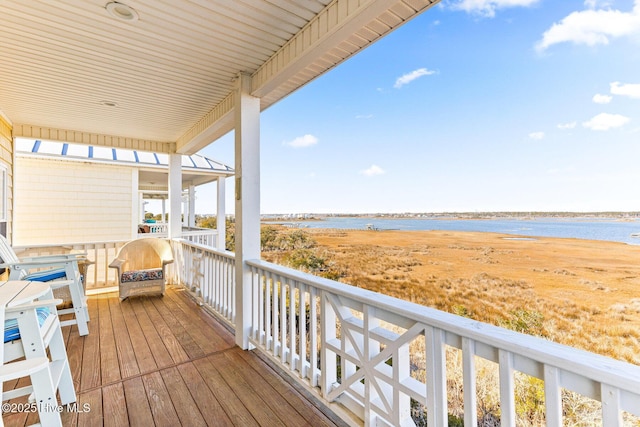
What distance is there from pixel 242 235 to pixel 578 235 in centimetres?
403

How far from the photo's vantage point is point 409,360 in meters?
1.58

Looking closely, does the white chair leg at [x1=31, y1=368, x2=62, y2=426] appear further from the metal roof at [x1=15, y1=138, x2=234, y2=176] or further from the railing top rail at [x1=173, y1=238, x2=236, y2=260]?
the metal roof at [x1=15, y1=138, x2=234, y2=176]

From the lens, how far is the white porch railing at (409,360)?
91 centimetres

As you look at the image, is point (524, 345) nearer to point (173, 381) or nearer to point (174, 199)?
point (173, 381)

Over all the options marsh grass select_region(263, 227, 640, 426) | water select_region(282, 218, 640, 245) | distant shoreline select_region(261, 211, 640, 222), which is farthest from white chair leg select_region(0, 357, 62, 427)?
water select_region(282, 218, 640, 245)

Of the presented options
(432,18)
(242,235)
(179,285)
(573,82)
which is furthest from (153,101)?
(432,18)

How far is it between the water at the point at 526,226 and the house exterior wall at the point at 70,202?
4.52 metres

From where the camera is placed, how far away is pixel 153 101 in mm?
3721

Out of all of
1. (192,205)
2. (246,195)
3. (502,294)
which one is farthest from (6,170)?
(502,294)

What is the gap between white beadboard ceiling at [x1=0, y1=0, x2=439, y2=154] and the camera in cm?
202

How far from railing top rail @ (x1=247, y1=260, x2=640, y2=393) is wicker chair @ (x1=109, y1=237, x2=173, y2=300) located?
12.9 ft

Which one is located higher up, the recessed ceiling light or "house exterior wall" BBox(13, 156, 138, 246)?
the recessed ceiling light

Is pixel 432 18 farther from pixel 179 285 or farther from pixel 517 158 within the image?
pixel 179 285

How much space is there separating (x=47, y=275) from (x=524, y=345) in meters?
4.57
